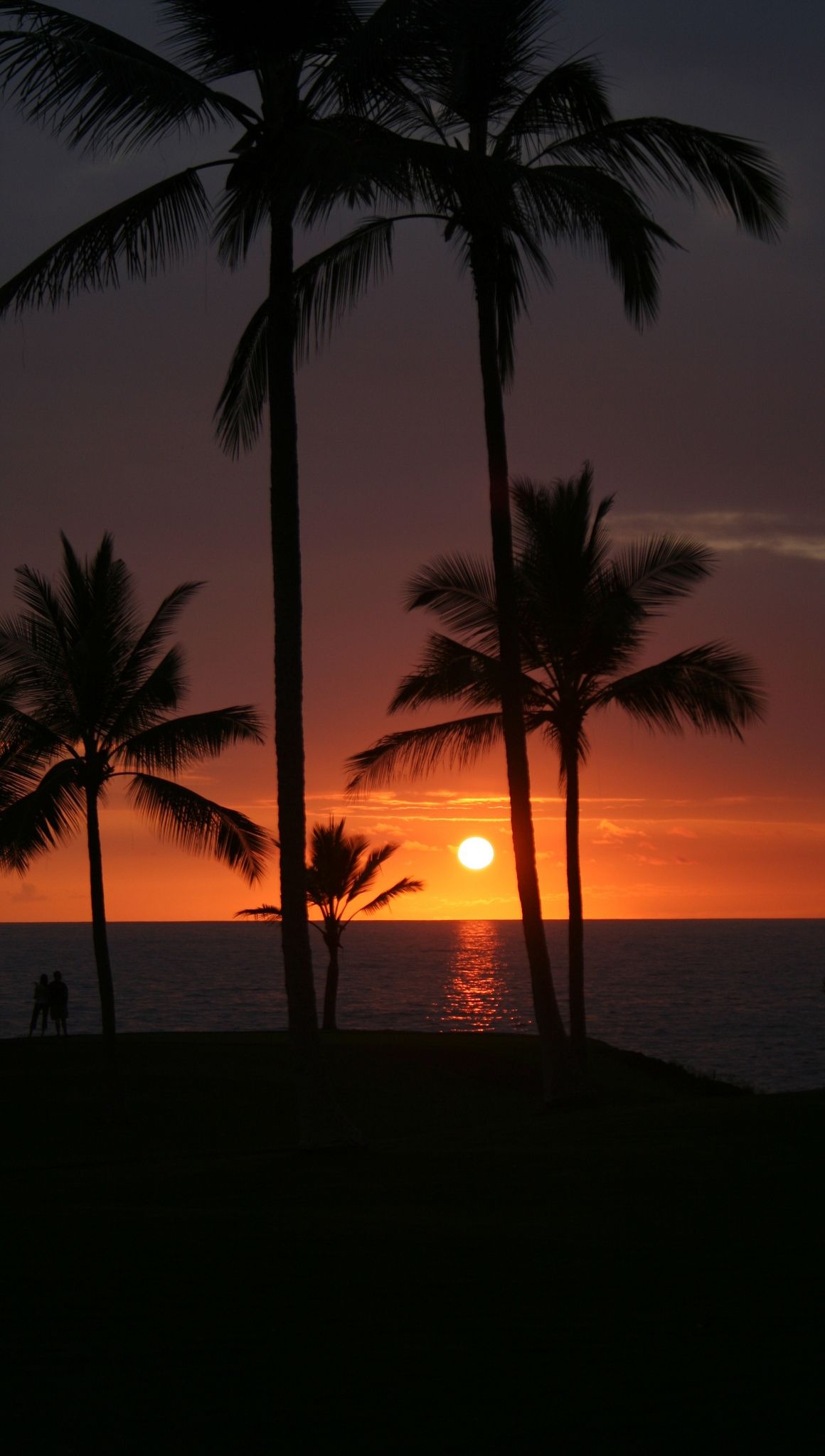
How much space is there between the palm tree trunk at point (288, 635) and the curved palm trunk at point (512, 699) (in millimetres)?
4527

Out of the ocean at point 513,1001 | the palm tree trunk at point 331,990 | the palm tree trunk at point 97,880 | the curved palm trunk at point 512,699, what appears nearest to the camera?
the curved palm trunk at point 512,699

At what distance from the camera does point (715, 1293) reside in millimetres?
6617

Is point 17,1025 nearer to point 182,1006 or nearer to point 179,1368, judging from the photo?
point 182,1006

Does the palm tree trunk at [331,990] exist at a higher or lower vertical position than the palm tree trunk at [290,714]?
lower

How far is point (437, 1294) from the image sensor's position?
674 cm

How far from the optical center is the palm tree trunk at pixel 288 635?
12727 mm

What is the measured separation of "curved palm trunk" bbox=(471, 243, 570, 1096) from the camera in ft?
55.1

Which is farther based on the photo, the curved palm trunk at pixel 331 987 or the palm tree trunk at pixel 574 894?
the curved palm trunk at pixel 331 987

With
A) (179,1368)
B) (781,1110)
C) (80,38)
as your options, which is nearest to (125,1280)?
(179,1368)

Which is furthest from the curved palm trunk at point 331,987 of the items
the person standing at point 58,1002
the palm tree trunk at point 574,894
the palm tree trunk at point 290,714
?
the palm tree trunk at point 290,714

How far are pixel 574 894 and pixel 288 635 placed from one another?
31.9 feet

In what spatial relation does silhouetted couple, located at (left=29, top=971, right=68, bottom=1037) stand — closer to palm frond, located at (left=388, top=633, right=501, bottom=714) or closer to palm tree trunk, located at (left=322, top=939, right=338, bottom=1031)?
palm tree trunk, located at (left=322, top=939, right=338, bottom=1031)

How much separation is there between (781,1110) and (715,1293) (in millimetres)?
6332

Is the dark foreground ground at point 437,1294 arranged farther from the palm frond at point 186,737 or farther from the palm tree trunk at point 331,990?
the palm tree trunk at point 331,990
